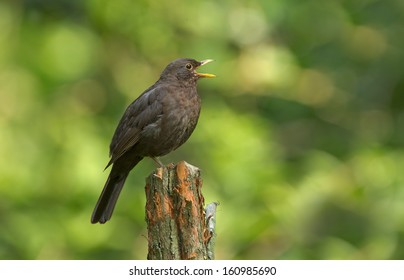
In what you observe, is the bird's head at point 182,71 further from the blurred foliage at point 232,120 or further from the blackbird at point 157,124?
the blurred foliage at point 232,120

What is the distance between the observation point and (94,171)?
34.1 ft

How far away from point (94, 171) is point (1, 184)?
40.6 inches

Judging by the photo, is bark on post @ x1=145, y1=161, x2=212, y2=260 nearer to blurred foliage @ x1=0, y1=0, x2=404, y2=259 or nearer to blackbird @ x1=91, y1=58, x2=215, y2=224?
blackbird @ x1=91, y1=58, x2=215, y2=224

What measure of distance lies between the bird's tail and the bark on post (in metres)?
1.75

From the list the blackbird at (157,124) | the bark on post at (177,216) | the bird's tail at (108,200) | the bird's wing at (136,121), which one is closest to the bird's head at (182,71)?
the blackbird at (157,124)

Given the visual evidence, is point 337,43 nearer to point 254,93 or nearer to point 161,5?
point 254,93

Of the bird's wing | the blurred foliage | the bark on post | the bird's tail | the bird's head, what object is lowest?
the bark on post

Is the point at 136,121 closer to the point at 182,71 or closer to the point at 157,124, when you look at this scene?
the point at 157,124

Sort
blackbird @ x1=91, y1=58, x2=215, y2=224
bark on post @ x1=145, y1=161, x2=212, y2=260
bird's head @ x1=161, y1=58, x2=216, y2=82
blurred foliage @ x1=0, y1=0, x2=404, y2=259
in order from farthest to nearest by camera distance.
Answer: blurred foliage @ x1=0, y1=0, x2=404, y2=259 < bird's head @ x1=161, y1=58, x2=216, y2=82 < blackbird @ x1=91, y1=58, x2=215, y2=224 < bark on post @ x1=145, y1=161, x2=212, y2=260

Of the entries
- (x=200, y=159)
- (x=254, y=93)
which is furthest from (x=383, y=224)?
(x=254, y=93)

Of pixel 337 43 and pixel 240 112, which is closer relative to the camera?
pixel 240 112

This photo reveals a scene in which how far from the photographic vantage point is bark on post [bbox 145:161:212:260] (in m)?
6.52

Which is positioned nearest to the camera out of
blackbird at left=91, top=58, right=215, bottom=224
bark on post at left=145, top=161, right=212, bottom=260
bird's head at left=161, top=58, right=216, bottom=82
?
bark on post at left=145, top=161, right=212, bottom=260

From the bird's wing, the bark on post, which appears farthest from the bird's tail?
the bark on post
